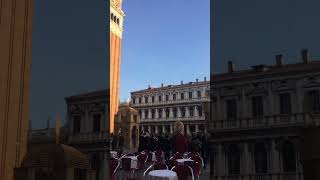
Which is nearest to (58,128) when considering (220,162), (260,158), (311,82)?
(220,162)

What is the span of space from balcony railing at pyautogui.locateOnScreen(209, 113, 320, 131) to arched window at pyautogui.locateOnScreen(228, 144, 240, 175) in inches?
8.9

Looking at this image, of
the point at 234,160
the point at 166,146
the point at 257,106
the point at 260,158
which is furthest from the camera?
the point at 166,146

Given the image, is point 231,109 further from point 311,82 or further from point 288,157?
point 311,82

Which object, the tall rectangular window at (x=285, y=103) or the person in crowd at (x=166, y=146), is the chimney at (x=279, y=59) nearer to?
the tall rectangular window at (x=285, y=103)

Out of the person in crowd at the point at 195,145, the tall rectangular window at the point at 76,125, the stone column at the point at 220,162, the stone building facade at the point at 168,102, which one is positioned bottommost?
the stone column at the point at 220,162

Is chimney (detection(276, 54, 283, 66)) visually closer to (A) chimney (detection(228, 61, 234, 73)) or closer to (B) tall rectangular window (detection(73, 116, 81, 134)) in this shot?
(A) chimney (detection(228, 61, 234, 73))

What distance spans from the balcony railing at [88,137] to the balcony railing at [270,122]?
4.01 feet

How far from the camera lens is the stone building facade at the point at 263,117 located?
5.07 m

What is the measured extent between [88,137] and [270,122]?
6.56ft

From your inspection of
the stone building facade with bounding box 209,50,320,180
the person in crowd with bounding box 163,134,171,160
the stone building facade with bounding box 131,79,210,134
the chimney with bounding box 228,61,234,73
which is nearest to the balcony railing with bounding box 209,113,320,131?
the stone building facade with bounding box 209,50,320,180

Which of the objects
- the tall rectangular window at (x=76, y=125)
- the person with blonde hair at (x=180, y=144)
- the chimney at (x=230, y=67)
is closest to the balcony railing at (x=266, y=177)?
the chimney at (x=230, y=67)

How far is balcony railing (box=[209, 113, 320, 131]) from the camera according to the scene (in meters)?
4.96

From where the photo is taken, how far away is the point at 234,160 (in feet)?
18.0

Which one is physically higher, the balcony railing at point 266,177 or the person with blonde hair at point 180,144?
the person with blonde hair at point 180,144
